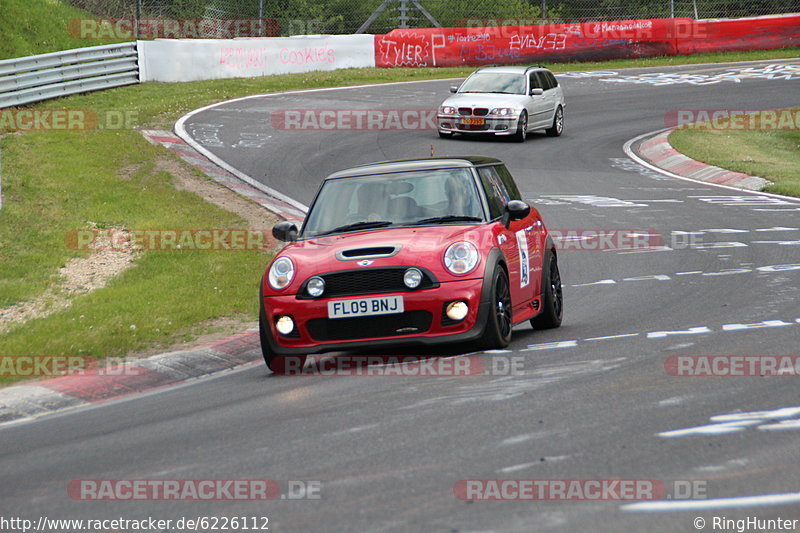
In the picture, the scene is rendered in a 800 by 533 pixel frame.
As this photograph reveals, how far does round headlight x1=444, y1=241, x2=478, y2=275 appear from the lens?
26.0 ft

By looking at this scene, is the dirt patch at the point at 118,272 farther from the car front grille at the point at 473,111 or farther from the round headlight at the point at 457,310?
the car front grille at the point at 473,111

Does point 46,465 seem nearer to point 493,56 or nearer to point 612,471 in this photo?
point 612,471

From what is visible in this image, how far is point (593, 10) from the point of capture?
37.4 m

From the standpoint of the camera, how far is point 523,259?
29.8 feet

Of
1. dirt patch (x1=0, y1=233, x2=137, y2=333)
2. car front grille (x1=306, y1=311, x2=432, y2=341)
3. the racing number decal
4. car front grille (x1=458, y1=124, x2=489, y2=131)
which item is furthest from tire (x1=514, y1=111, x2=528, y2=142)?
car front grille (x1=306, y1=311, x2=432, y2=341)

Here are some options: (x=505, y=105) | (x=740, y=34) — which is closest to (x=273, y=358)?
(x=505, y=105)

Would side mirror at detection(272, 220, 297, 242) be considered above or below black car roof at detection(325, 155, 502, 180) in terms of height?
below

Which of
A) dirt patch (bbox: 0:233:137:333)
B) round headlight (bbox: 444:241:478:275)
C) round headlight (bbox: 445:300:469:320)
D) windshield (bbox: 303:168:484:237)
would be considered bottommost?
dirt patch (bbox: 0:233:137:333)

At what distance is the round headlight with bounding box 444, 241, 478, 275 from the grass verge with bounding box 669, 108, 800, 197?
1190 centimetres

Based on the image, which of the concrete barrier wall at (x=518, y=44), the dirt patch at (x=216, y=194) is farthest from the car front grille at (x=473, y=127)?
the concrete barrier wall at (x=518, y=44)

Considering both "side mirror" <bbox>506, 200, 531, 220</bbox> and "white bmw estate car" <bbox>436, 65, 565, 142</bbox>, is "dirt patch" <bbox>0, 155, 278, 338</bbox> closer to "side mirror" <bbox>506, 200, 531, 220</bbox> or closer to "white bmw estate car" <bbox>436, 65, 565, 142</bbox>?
"side mirror" <bbox>506, 200, 531, 220</bbox>

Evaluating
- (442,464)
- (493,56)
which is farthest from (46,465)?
(493,56)

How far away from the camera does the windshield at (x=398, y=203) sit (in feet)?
28.6

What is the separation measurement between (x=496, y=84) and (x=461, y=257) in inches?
708
